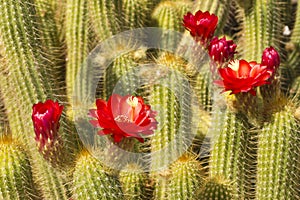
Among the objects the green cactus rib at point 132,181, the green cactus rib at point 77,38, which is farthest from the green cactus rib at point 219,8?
the green cactus rib at point 132,181

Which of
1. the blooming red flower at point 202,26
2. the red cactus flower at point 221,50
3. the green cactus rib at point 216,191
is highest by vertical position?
the blooming red flower at point 202,26

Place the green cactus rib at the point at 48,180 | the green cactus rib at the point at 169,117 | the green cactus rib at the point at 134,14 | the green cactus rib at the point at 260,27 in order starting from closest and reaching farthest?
the green cactus rib at the point at 169,117 → the green cactus rib at the point at 48,180 → the green cactus rib at the point at 134,14 → the green cactus rib at the point at 260,27

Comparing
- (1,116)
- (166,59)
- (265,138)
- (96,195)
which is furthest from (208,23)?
(1,116)

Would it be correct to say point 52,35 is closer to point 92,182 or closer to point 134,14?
point 134,14

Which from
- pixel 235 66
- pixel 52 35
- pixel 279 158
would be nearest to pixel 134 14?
pixel 52 35

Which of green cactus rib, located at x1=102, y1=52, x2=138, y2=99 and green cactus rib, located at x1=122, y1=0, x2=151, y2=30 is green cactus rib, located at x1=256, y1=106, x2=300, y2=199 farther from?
A: green cactus rib, located at x1=122, y1=0, x2=151, y2=30

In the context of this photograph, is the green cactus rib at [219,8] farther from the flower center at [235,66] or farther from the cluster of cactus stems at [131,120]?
the flower center at [235,66]

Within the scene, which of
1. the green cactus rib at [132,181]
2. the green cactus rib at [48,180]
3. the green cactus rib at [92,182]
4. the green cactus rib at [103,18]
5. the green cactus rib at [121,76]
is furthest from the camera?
the green cactus rib at [103,18]

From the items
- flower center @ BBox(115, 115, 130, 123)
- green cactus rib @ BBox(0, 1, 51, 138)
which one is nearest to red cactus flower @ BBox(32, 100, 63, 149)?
flower center @ BBox(115, 115, 130, 123)
